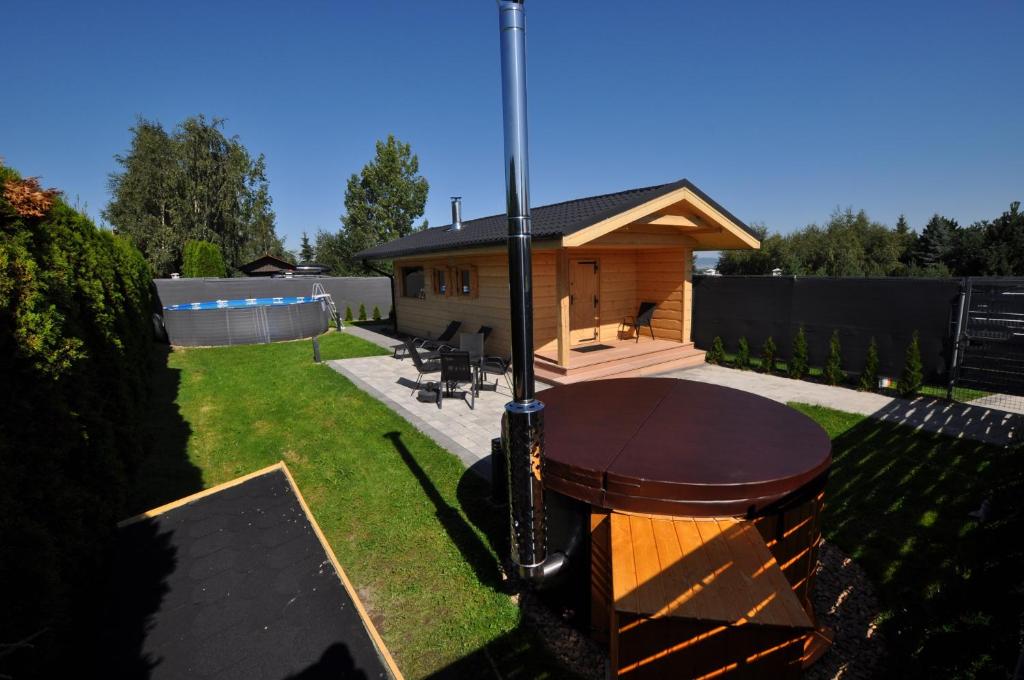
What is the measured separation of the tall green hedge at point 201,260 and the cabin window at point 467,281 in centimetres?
1933

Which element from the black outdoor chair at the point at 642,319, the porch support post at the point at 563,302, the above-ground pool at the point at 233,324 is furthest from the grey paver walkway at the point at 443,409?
the above-ground pool at the point at 233,324

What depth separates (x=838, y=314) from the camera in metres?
9.09

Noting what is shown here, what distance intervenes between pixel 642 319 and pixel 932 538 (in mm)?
7554

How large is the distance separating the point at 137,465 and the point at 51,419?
9.02ft

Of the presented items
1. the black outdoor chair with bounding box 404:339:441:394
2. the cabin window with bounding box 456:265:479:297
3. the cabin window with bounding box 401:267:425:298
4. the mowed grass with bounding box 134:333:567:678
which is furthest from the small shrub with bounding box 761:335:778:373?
the cabin window with bounding box 401:267:425:298

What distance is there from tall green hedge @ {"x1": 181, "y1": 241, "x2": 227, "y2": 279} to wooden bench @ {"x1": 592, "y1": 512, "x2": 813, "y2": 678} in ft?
91.8

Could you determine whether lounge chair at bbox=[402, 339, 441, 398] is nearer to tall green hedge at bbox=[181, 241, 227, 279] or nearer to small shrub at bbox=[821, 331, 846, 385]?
small shrub at bbox=[821, 331, 846, 385]

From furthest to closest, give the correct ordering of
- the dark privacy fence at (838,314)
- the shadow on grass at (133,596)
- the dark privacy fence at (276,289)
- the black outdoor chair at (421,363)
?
the dark privacy fence at (276,289), the black outdoor chair at (421,363), the dark privacy fence at (838,314), the shadow on grass at (133,596)

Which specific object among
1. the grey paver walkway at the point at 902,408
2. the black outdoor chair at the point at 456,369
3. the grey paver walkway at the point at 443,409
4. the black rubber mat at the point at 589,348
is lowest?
the grey paver walkway at the point at 902,408

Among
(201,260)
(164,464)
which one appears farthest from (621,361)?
(201,260)

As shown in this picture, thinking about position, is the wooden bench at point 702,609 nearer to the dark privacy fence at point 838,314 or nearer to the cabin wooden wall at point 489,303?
the cabin wooden wall at point 489,303

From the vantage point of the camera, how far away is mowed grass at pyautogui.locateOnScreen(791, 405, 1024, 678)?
55.8 inches

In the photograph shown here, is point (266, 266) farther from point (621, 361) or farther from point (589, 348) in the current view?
point (621, 361)

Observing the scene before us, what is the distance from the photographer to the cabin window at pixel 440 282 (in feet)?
40.8
